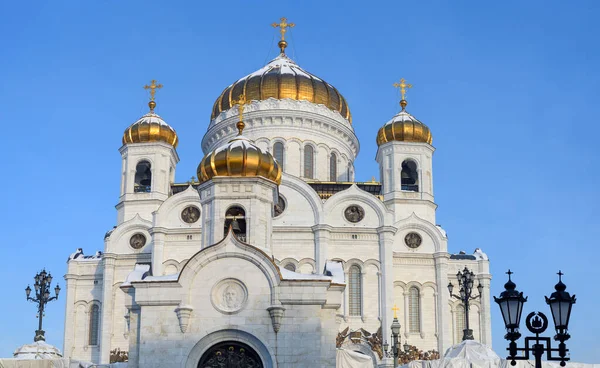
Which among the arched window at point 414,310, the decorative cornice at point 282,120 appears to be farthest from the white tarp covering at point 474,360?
the decorative cornice at point 282,120

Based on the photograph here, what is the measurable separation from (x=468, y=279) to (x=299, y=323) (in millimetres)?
5536

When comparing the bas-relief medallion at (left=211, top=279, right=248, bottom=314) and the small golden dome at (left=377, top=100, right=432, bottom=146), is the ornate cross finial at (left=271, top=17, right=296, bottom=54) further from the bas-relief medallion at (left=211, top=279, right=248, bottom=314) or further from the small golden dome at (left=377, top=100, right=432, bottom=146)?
the bas-relief medallion at (left=211, top=279, right=248, bottom=314)

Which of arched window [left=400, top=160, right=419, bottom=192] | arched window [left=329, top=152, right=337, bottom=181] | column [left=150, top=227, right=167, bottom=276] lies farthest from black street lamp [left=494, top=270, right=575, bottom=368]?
arched window [left=329, top=152, right=337, bottom=181]

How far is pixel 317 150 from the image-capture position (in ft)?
132

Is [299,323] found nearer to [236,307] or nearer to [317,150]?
[236,307]

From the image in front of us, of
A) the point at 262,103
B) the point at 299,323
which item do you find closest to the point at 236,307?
the point at 299,323

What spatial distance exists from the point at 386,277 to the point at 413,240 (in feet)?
8.96

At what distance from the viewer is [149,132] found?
39500 mm

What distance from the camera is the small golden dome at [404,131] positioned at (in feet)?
127

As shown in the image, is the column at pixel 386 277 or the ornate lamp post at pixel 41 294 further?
the column at pixel 386 277

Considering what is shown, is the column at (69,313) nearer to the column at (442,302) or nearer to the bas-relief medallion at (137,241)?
the bas-relief medallion at (137,241)

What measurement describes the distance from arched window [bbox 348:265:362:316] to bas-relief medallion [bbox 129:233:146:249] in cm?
907

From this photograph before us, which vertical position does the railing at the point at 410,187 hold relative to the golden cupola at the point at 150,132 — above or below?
below

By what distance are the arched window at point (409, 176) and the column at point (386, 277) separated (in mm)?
3848
